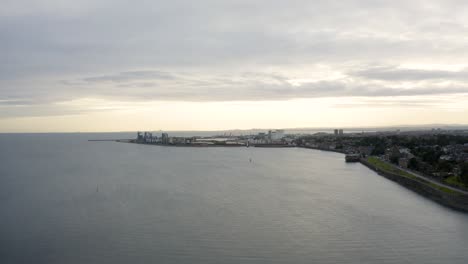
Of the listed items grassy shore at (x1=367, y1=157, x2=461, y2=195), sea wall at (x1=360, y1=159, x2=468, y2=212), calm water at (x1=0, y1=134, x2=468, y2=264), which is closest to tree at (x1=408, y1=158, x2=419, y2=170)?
grassy shore at (x1=367, y1=157, x2=461, y2=195)

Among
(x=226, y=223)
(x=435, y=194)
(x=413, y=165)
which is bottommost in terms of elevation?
(x=226, y=223)

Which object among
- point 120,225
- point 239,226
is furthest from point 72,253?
point 239,226

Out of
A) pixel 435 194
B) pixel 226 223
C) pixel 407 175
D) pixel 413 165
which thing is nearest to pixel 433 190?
pixel 435 194

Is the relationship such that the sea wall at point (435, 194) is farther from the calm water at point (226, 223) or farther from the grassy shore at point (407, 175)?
the calm water at point (226, 223)

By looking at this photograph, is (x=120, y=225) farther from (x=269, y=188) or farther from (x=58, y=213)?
(x=269, y=188)

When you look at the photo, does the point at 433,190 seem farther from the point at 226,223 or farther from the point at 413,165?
the point at 226,223

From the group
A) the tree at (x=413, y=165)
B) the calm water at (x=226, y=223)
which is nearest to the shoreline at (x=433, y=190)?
the calm water at (x=226, y=223)

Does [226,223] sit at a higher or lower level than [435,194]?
lower
